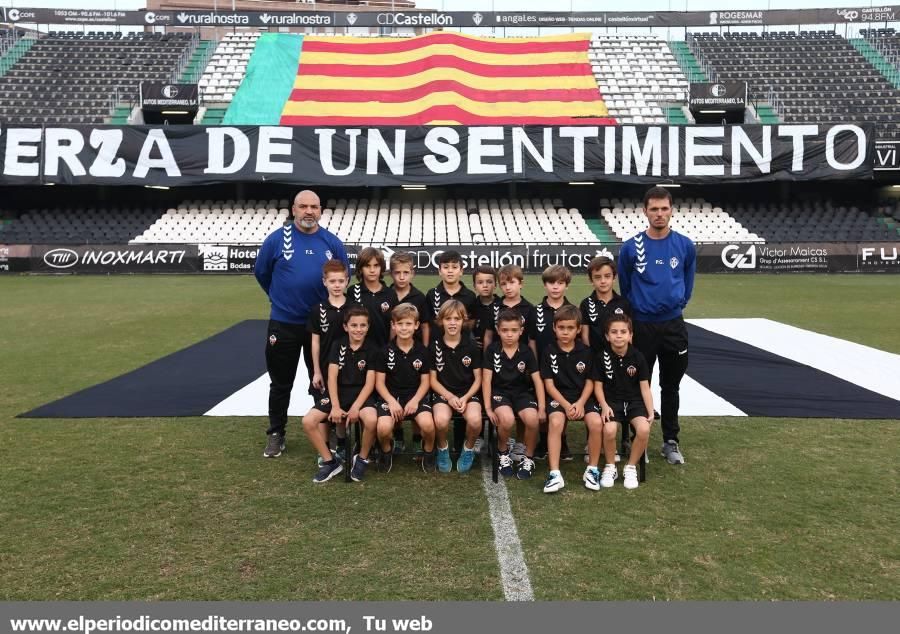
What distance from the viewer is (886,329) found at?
35.0 feet

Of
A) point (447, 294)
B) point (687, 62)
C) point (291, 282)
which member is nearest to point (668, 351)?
point (447, 294)

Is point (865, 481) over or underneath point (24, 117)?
underneath

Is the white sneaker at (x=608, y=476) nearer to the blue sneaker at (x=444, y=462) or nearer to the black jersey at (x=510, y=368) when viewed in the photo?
the black jersey at (x=510, y=368)

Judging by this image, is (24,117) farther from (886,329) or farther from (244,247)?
(886,329)

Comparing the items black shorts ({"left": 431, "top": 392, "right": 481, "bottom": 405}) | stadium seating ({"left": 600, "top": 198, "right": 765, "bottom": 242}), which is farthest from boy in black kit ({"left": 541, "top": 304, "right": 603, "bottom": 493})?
stadium seating ({"left": 600, "top": 198, "right": 765, "bottom": 242})

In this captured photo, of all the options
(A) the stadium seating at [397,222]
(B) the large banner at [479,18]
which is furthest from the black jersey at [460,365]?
(B) the large banner at [479,18]

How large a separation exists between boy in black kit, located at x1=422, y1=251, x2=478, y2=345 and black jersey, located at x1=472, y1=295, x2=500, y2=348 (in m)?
0.04

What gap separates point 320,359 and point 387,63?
102 feet

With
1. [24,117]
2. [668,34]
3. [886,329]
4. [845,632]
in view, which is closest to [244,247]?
[24,117]

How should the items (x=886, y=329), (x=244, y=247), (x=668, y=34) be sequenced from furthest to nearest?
(x=668, y=34)
(x=244, y=247)
(x=886, y=329)

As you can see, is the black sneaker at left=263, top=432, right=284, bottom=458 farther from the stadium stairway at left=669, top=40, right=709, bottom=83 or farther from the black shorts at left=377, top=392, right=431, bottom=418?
the stadium stairway at left=669, top=40, right=709, bottom=83

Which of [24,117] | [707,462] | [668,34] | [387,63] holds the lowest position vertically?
[707,462]

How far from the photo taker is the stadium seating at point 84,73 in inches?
1145

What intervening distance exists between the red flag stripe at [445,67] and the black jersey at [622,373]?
29593mm
